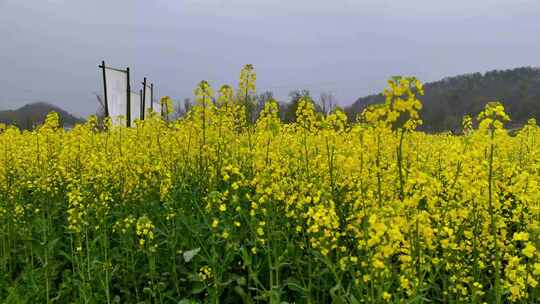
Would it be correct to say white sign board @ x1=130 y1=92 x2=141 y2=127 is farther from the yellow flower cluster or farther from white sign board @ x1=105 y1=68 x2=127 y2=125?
the yellow flower cluster

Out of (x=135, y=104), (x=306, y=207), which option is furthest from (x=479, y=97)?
(x=306, y=207)

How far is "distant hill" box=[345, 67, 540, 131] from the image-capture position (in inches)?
1356

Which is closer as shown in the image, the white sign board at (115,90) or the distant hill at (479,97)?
the white sign board at (115,90)

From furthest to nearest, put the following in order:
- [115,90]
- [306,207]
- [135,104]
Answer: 1. [135,104]
2. [115,90]
3. [306,207]

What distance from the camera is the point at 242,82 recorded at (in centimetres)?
475

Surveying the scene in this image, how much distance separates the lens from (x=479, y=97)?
41.0m

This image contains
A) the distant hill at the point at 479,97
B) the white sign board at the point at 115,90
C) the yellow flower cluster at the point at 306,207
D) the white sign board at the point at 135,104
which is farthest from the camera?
the distant hill at the point at 479,97

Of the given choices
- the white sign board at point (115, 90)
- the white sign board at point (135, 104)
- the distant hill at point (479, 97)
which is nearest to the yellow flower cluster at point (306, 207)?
the white sign board at point (115, 90)

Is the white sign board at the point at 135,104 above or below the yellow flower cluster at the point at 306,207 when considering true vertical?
above

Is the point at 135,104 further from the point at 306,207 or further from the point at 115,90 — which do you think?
the point at 306,207

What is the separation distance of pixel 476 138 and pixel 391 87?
30.6 inches

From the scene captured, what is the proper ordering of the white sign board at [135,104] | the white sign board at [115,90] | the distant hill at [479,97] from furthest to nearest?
the distant hill at [479,97], the white sign board at [135,104], the white sign board at [115,90]

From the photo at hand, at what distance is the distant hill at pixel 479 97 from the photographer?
34.4 metres

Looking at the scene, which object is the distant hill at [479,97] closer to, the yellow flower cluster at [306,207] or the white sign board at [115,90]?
the white sign board at [115,90]
